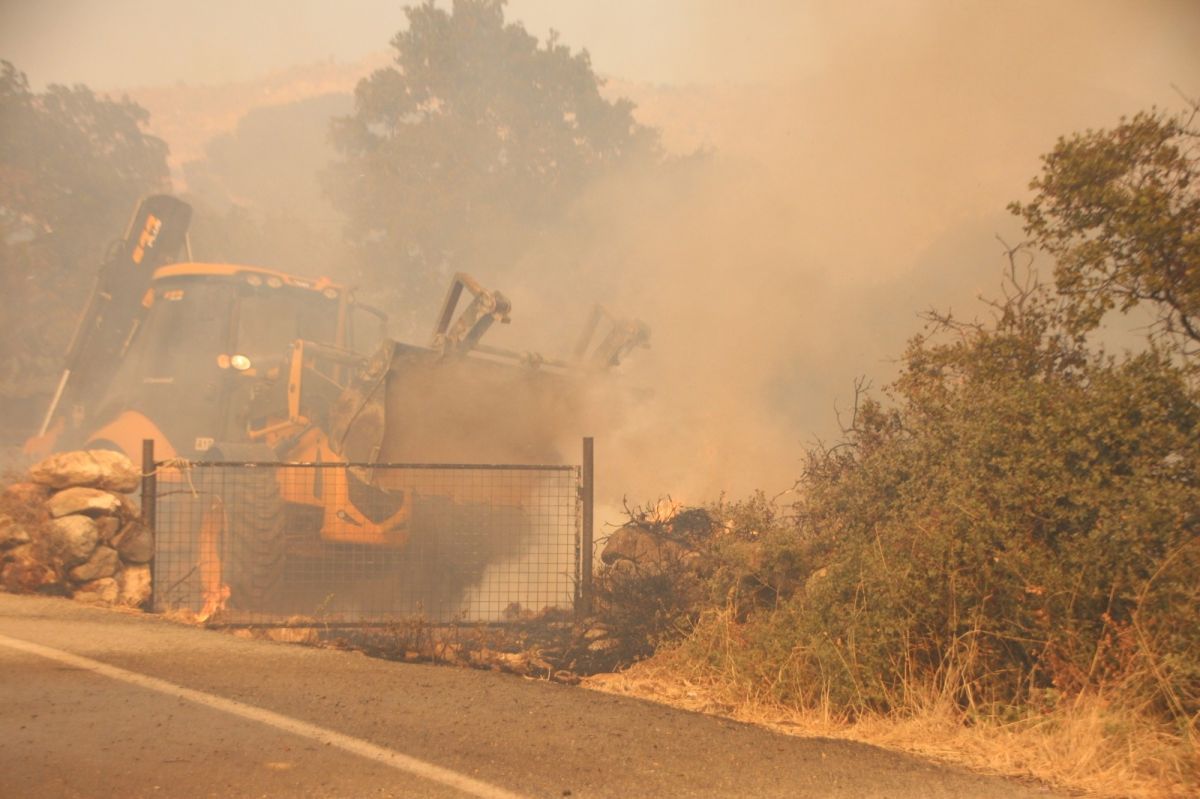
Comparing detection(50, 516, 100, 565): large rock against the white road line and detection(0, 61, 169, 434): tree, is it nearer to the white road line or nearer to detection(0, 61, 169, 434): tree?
the white road line

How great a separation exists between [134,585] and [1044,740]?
7.54 m

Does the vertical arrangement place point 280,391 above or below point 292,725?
above

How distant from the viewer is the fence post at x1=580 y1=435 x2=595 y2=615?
8.91m

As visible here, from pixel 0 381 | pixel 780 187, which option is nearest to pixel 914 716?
pixel 780 187

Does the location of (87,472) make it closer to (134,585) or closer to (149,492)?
(149,492)

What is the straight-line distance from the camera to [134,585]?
9.35 metres

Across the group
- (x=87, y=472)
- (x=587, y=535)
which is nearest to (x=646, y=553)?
(x=587, y=535)

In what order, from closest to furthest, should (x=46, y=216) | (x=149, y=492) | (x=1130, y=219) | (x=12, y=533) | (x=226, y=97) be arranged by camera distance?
(x=1130, y=219) → (x=12, y=533) → (x=149, y=492) → (x=46, y=216) → (x=226, y=97)

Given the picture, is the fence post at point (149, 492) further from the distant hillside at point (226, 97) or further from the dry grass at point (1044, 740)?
the distant hillside at point (226, 97)

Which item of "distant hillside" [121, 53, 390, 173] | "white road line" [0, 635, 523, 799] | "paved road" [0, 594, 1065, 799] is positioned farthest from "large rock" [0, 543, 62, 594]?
"distant hillside" [121, 53, 390, 173]

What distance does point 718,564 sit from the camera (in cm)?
846

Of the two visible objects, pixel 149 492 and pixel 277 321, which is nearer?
pixel 149 492

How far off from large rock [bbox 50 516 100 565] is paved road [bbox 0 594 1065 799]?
2.20 meters

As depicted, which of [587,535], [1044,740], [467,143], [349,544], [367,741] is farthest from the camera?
[467,143]
